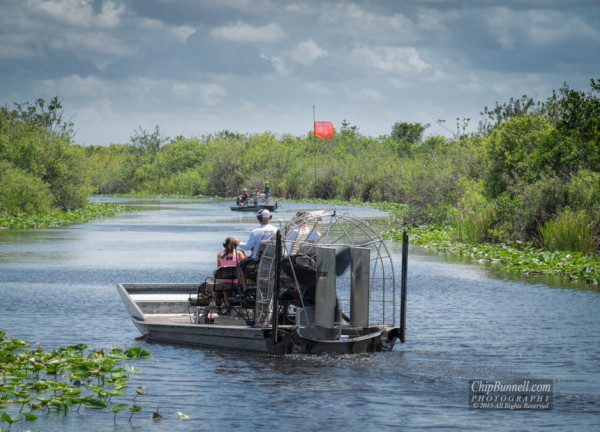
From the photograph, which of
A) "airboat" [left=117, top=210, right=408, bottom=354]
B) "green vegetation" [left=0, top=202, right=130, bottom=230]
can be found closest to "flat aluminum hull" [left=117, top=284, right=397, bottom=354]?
"airboat" [left=117, top=210, right=408, bottom=354]

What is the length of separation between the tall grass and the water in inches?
103

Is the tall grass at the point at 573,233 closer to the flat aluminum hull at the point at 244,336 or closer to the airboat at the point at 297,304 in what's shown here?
the airboat at the point at 297,304

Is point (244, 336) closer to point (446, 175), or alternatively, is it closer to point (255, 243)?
point (255, 243)

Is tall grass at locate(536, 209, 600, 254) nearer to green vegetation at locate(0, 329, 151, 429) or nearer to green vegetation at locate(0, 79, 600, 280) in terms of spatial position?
green vegetation at locate(0, 79, 600, 280)

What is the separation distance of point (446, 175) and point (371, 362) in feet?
96.9

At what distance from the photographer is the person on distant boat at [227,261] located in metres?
14.0

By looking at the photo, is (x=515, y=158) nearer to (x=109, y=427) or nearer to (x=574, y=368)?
(x=574, y=368)

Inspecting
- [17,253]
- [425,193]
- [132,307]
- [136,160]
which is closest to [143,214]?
[425,193]

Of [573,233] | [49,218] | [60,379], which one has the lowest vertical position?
[60,379]

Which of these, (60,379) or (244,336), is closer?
(60,379)

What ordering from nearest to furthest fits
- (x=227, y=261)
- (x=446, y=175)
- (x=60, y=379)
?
(x=60, y=379)
(x=227, y=261)
(x=446, y=175)

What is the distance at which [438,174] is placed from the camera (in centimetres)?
4197

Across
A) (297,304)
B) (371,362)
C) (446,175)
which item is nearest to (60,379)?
(297,304)

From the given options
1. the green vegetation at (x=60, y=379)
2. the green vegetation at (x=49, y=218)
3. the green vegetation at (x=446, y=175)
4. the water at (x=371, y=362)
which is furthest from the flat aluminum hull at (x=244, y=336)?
the green vegetation at (x=49, y=218)
